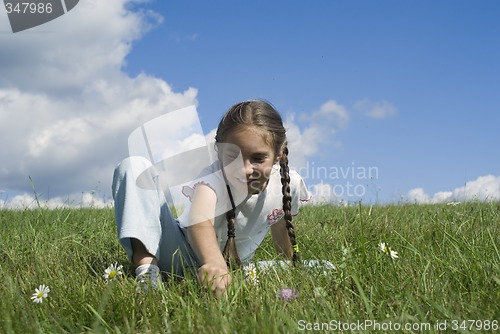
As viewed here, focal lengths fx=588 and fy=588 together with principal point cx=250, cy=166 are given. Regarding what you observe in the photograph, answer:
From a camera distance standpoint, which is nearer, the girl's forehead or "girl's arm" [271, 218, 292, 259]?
the girl's forehead

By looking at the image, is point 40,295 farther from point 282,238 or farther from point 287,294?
point 282,238

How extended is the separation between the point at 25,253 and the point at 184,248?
1.27m

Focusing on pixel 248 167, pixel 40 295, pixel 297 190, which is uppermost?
pixel 248 167

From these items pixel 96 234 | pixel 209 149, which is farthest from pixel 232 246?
pixel 96 234

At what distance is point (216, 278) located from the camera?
2646 mm

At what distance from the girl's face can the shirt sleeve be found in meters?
0.50

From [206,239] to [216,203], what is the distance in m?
0.33

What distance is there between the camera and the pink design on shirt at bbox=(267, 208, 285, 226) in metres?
3.74

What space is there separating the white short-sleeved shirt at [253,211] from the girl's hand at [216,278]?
0.54 meters

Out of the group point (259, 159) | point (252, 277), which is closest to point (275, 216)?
point (259, 159)

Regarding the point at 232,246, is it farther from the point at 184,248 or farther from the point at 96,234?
the point at 96,234

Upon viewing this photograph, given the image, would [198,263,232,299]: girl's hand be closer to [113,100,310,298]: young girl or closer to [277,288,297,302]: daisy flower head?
[113,100,310,298]: young girl

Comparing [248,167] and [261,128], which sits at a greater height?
[261,128]

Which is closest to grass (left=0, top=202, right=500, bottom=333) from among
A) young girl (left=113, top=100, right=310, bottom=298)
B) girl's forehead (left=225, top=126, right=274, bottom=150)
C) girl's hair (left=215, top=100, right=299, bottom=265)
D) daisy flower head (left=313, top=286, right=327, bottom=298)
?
daisy flower head (left=313, top=286, right=327, bottom=298)
